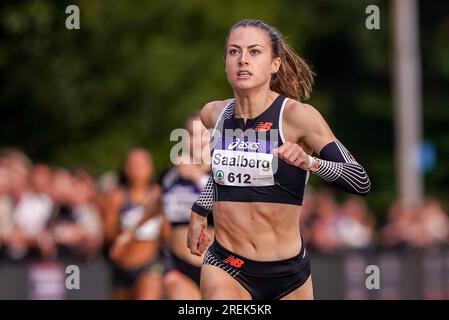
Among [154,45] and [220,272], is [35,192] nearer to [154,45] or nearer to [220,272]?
[220,272]

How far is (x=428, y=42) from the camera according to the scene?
42.3 metres

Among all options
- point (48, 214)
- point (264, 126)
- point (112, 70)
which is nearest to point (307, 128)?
point (264, 126)

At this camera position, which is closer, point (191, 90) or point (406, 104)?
point (191, 90)

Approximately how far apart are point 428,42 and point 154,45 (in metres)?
16.1

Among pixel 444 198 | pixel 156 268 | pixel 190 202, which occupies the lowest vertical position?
pixel 444 198

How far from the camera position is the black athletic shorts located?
838 cm

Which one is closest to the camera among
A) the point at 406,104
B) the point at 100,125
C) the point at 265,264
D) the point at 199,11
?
the point at 265,264

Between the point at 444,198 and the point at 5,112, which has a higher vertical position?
the point at 5,112

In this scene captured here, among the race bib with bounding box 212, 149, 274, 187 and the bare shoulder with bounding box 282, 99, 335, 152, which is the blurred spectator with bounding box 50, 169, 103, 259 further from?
the bare shoulder with bounding box 282, 99, 335, 152

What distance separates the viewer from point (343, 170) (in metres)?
8.14

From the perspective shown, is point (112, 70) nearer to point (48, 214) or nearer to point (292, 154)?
point (48, 214)

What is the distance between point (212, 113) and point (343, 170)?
1.03 m

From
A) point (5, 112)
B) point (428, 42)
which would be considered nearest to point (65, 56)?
point (5, 112)

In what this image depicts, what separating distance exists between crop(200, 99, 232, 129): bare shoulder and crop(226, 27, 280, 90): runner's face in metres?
0.40
